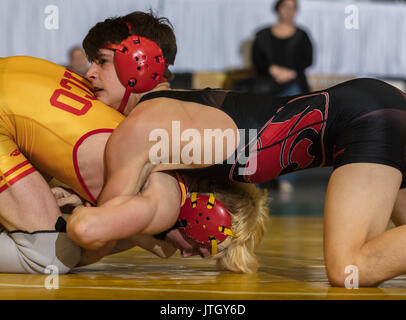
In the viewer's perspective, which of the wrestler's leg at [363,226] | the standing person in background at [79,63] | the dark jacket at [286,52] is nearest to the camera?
the wrestler's leg at [363,226]

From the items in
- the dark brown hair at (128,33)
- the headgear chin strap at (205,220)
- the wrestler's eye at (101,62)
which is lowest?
the headgear chin strap at (205,220)

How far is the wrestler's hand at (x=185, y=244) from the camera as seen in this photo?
2.28 metres

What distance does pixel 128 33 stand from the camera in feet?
7.39

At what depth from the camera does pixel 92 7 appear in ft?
20.4

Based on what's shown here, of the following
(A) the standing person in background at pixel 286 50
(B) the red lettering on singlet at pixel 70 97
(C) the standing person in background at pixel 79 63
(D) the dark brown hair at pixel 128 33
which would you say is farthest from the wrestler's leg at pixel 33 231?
(A) the standing person in background at pixel 286 50

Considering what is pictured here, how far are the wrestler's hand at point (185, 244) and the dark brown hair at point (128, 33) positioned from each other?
59 centimetres

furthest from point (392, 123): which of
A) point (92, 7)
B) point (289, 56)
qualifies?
point (92, 7)

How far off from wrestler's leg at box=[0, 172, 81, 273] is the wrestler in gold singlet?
1.7 inches

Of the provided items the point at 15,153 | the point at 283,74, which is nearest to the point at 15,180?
the point at 15,153

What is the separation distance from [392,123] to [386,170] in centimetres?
15

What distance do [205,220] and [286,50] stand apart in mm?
4078

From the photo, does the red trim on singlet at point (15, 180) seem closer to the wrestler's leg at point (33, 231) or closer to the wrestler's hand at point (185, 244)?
the wrestler's leg at point (33, 231)

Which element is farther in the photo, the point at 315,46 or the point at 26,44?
the point at 315,46
